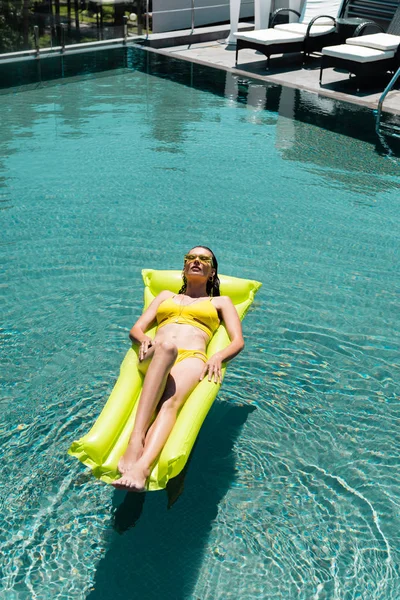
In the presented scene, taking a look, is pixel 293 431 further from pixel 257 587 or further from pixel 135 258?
pixel 135 258

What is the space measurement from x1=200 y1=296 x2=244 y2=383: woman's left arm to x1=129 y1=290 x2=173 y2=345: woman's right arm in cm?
34

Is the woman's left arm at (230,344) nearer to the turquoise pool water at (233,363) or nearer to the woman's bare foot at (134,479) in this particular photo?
the turquoise pool water at (233,363)

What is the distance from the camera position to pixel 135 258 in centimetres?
572

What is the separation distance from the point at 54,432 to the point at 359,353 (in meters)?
2.04

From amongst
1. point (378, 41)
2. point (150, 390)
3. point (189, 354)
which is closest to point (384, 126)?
point (378, 41)

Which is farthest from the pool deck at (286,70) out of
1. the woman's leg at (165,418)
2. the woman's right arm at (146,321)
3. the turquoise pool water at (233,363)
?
the woman's leg at (165,418)

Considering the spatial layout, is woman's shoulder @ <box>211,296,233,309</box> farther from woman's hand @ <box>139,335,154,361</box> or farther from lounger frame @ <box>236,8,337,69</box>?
lounger frame @ <box>236,8,337,69</box>

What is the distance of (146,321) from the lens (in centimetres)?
404

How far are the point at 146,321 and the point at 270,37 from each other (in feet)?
26.1

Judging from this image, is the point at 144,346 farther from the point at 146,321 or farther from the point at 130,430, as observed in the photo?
the point at 130,430

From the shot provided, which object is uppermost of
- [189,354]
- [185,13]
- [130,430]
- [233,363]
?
[185,13]

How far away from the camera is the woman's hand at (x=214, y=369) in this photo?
11.8 feet

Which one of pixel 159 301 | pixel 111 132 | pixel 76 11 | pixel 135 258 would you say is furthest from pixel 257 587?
pixel 76 11

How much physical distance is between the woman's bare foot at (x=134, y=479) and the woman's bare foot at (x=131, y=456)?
2cm
